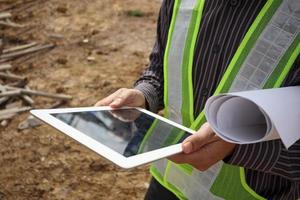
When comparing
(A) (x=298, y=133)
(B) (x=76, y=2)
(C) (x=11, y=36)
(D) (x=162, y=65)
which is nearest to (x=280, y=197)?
(A) (x=298, y=133)

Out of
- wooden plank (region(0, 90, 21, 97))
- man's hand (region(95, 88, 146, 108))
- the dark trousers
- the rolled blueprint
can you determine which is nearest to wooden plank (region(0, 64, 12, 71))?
wooden plank (region(0, 90, 21, 97))

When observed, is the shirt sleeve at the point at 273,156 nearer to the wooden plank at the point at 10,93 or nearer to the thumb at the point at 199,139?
the thumb at the point at 199,139

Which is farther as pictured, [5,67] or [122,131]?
[5,67]

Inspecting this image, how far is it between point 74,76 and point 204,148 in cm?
400

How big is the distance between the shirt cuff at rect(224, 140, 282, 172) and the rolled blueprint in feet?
0.23

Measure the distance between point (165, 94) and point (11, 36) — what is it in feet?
15.7

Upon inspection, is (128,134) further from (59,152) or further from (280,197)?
(59,152)

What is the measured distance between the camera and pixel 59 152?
157 inches

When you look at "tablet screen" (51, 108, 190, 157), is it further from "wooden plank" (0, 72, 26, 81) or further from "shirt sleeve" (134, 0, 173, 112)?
"wooden plank" (0, 72, 26, 81)

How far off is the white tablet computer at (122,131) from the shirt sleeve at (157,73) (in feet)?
0.38

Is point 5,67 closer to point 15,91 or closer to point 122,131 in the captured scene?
point 15,91

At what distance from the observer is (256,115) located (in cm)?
129

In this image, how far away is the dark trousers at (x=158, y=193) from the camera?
1.81 metres

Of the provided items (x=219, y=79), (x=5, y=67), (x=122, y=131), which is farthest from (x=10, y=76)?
(x=219, y=79)
